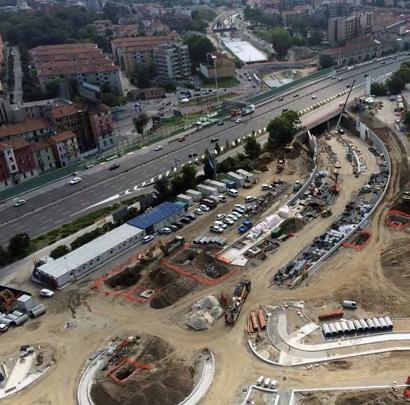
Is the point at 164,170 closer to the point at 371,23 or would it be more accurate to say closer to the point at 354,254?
the point at 354,254

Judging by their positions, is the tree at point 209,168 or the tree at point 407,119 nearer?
the tree at point 209,168

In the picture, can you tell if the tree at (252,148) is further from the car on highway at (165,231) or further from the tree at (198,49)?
the tree at (198,49)

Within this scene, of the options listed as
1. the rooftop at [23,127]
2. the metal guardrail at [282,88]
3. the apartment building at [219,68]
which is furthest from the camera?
the apartment building at [219,68]

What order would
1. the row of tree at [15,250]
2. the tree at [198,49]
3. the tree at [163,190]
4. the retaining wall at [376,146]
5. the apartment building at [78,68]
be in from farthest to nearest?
the tree at [198,49], the apartment building at [78,68], the tree at [163,190], the row of tree at [15,250], the retaining wall at [376,146]

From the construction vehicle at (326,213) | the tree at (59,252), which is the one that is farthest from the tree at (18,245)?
the construction vehicle at (326,213)

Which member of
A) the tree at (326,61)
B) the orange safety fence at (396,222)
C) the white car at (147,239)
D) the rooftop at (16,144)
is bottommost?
the orange safety fence at (396,222)

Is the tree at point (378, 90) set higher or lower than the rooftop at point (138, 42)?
lower

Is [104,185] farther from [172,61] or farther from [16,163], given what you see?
[172,61]
